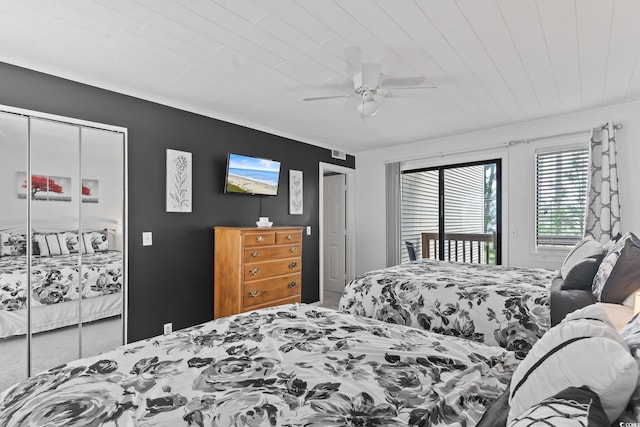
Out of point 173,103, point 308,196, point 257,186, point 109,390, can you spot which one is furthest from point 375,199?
point 109,390

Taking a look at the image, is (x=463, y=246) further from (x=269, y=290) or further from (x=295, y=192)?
(x=269, y=290)

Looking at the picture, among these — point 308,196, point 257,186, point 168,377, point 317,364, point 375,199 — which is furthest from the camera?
point 375,199

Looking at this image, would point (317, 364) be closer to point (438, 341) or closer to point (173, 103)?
point (438, 341)

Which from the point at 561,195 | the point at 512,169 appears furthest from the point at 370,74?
the point at 561,195

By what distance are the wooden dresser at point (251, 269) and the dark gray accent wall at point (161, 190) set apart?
0.66ft

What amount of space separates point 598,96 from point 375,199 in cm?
306

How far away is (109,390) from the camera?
1088mm

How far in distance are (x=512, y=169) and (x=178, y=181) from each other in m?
3.94

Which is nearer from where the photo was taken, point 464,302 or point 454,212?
point 464,302

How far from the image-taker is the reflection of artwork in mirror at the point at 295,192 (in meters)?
4.64

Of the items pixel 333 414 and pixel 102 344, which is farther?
pixel 102 344

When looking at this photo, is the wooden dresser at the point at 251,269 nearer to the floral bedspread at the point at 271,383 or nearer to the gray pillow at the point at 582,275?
the floral bedspread at the point at 271,383

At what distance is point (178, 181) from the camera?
11.1ft

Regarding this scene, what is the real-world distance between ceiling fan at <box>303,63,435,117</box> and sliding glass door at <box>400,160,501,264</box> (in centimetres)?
235
